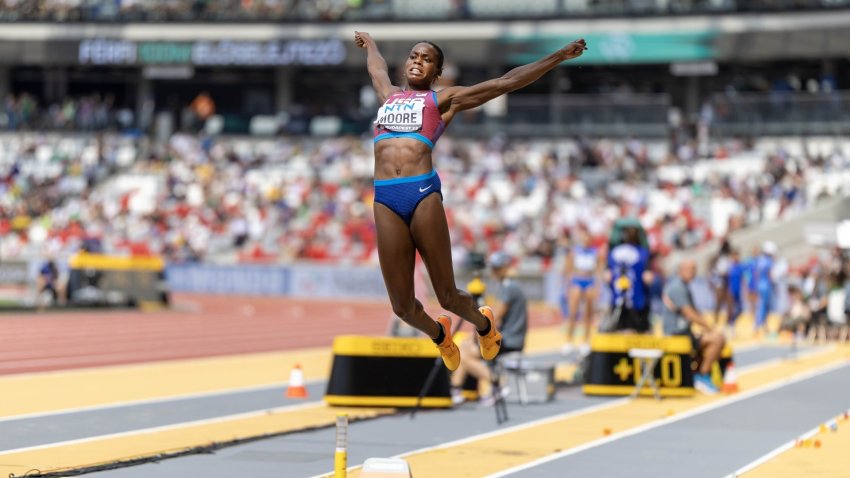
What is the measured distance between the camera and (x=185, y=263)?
3969 cm

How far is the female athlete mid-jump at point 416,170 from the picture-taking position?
796 centimetres

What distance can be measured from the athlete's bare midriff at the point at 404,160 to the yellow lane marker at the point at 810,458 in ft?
9.52

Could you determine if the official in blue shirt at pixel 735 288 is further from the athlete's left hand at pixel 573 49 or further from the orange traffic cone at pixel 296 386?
the athlete's left hand at pixel 573 49

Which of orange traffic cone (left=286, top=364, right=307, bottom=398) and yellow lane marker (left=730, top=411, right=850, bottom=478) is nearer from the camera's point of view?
yellow lane marker (left=730, top=411, right=850, bottom=478)

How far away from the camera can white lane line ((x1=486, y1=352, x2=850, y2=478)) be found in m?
10.0

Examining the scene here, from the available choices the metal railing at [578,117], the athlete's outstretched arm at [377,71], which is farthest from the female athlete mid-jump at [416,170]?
the metal railing at [578,117]

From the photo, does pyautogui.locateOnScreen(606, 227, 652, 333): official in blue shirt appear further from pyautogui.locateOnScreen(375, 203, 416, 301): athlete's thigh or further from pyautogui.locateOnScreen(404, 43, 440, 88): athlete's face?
pyautogui.locateOnScreen(375, 203, 416, 301): athlete's thigh

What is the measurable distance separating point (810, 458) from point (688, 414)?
3432 mm

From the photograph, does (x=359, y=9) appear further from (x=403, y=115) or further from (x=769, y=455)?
(x=403, y=115)

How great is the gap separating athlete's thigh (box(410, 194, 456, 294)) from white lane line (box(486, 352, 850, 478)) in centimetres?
192

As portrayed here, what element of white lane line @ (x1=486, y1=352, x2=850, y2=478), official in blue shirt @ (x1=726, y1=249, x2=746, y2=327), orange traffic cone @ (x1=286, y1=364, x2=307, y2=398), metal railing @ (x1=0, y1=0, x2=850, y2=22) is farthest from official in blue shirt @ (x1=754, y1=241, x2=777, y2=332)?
metal railing @ (x1=0, y1=0, x2=850, y2=22)

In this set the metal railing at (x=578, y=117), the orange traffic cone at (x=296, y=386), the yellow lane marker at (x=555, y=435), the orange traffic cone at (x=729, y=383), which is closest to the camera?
the yellow lane marker at (x=555, y=435)

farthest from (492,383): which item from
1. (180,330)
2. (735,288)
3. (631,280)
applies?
(735,288)

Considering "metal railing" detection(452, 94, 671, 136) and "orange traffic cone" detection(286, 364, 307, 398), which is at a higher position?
"metal railing" detection(452, 94, 671, 136)
